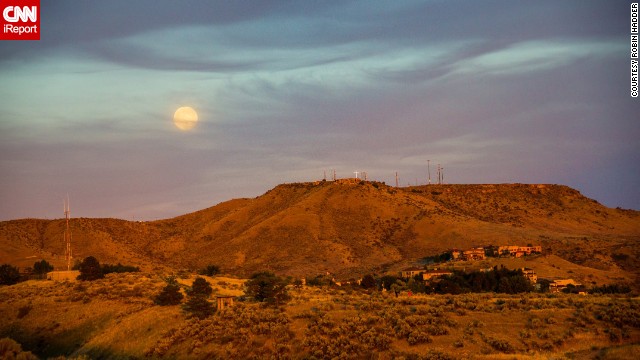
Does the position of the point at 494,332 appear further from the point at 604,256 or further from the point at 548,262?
the point at 604,256

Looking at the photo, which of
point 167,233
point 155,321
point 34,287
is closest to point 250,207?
point 167,233

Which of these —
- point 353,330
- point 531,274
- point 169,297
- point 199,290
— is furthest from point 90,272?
point 531,274

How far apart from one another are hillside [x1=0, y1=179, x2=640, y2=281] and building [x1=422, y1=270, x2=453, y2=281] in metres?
24.8

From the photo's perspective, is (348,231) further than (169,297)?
Yes

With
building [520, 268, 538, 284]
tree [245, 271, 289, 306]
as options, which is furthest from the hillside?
tree [245, 271, 289, 306]

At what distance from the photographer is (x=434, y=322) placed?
36.3 m

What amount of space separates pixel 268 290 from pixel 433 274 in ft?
127

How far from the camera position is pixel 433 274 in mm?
82438

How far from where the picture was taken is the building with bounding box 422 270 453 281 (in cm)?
7999

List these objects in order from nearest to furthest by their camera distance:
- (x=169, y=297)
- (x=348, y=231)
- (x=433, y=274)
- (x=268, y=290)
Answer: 1. (x=268, y=290)
2. (x=169, y=297)
3. (x=433, y=274)
4. (x=348, y=231)

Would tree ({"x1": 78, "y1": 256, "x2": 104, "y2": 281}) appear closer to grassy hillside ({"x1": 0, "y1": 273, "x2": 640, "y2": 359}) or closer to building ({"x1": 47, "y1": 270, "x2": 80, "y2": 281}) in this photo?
building ({"x1": 47, "y1": 270, "x2": 80, "y2": 281})

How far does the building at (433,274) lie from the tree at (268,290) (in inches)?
1271

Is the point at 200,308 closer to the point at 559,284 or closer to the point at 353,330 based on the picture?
the point at 353,330

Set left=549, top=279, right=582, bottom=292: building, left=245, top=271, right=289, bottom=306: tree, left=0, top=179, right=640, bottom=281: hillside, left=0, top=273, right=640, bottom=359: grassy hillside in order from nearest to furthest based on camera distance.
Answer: left=0, top=273, right=640, bottom=359: grassy hillside → left=245, top=271, right=289, bottom=306: tree → left=549, top=279, right=582, bottom=292: building → left=0, top=179, right=640, bottom=281: hillside
